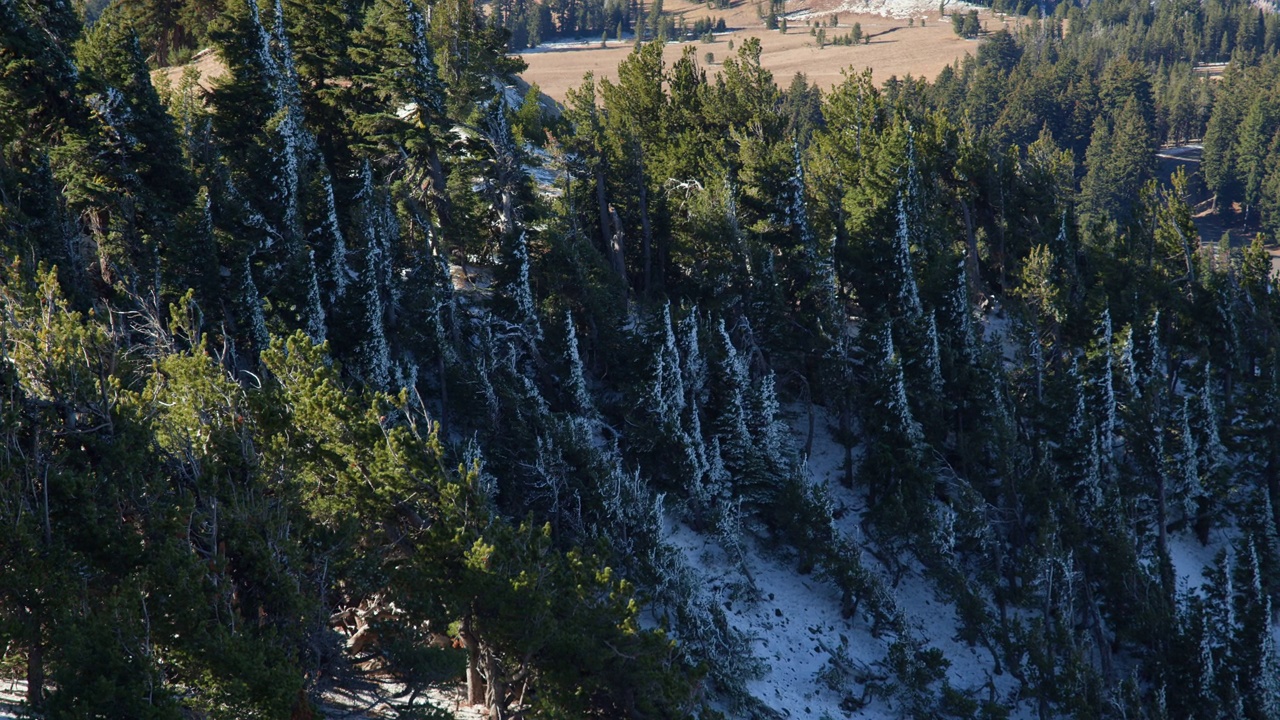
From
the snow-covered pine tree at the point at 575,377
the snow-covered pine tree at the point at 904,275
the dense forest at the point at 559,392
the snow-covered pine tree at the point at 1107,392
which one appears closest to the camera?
the dense forest at the point at 559,392

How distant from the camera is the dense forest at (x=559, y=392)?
58.4 feet

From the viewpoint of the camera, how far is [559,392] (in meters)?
34.4

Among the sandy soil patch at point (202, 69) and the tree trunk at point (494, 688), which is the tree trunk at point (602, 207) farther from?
the tree trunk at point (494, 688)

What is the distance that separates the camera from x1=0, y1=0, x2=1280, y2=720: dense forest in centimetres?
1781

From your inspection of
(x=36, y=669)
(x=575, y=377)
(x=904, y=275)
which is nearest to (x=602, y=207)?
(x=575, y=377)

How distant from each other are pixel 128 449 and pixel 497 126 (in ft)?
78.9

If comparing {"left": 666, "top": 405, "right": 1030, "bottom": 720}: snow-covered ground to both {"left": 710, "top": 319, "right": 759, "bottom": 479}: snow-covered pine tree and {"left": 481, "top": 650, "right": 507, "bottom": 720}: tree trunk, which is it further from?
{"left": 481, "top": 650, "right": 507, "bottom": 720}: tree trunk

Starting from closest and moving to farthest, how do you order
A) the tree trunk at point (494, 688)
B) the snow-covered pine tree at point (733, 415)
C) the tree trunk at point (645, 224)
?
the tree trunk at point (494, 688)
the snow-covered pine tree at point (733, 415)
the tree trunk at point (645, 224)

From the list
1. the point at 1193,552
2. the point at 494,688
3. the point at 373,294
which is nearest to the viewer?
the point at 494,688

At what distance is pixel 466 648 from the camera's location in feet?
74.6

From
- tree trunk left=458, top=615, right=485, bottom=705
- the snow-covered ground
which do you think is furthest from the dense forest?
the snow-covered ground

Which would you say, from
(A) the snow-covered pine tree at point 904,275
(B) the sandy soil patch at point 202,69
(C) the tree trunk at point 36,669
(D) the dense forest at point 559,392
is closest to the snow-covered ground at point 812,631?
(D) the dense forest at point 559,392

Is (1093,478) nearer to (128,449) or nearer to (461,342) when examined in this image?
(461,342)

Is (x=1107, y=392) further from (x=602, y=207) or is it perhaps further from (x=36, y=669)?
(x=36, y=669)
